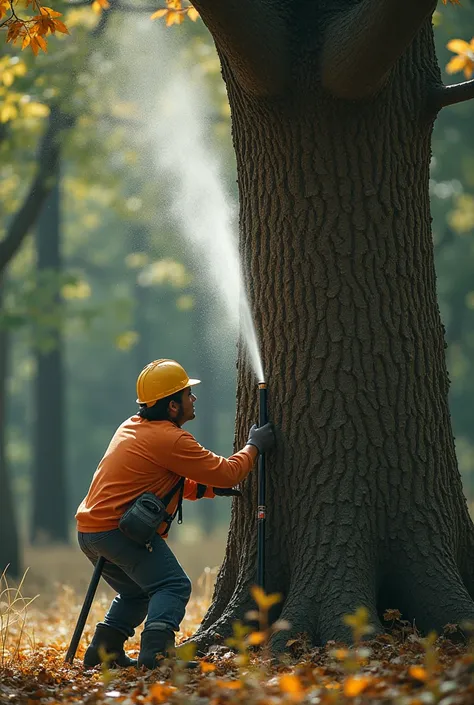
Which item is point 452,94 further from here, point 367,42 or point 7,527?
point 7,527

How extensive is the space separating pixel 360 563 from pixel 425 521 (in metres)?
0.44

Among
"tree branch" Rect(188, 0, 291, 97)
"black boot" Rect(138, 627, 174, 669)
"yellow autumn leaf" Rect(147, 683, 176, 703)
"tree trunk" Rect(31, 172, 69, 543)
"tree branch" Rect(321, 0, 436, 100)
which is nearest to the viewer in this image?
"yellow autumn leaf" Rect(147, 683, 176, 703)

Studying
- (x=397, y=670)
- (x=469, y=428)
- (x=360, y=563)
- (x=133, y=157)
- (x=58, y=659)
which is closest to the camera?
(x=397, y=670)

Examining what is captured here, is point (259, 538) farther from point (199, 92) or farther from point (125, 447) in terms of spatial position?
point (199, 92)

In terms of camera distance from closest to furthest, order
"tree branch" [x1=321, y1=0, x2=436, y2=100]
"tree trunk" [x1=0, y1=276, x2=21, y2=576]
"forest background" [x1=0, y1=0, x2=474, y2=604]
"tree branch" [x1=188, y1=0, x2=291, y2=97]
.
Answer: "tree branch" [x1=321, y1=0, x2=436, y2=100]
"tree branch" [x1=188, y1=0, x2=291, y2=97]
"forest background" [x1=0, y1=0, x2=474, y2=604]
"tree trunk" [x1=0, y1=276, x2=21, y2=576]

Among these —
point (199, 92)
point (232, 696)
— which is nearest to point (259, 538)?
point (232, 696)

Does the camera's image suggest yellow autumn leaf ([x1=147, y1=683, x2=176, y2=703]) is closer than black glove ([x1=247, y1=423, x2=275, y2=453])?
Yes

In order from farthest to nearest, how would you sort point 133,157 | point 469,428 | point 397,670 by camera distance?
point 469,428, point 133,157, point 397,670

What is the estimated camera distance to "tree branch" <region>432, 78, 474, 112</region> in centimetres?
564

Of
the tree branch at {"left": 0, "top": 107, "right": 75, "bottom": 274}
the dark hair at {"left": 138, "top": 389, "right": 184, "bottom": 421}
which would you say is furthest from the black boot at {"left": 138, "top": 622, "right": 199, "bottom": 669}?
the tree branch at {"left": 0, "top": 107, "right": 75, "bottom": 274}

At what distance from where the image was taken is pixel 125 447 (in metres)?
5.74

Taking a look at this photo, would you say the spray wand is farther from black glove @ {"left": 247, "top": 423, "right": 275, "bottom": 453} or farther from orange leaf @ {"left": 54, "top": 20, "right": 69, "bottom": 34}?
orange leaf @ {"left": 54, "top": 20, "right": 69, "bottom": 34}

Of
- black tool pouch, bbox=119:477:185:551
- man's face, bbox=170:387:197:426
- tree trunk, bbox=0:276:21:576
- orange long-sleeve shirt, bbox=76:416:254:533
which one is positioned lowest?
tree trunk, bbox=0:276:21:576

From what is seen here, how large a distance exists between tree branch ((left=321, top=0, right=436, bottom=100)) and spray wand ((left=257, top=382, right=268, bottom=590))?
1.76 m
